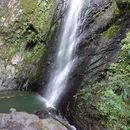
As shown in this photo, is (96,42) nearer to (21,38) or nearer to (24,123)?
(21,38)

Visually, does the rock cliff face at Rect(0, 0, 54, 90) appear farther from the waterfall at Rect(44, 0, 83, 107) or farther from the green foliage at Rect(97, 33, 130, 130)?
the green foliage at Rect(97, 33, 130, 130)

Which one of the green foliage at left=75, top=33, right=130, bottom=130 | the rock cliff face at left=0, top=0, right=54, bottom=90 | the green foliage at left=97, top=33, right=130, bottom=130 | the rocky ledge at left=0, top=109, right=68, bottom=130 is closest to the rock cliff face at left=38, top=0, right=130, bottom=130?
the green foliage at left=75, top=33, right=130, bottom=130

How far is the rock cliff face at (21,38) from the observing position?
11.3 metres

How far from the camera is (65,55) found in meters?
10.5

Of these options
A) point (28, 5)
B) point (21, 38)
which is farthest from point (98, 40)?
point (28, 5)

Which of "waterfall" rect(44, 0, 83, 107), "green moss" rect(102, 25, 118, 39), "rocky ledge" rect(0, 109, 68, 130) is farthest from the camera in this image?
"waterfall" rect(44, 0, 83, 107)

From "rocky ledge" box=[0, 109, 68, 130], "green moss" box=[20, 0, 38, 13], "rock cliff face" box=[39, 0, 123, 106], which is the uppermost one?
"green moss" box=[20, 0, 38, 13]

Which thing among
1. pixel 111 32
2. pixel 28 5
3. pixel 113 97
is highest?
pixel 28 5

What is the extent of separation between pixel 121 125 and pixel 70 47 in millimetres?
3951

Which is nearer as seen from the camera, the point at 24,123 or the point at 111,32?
the point at 24,123

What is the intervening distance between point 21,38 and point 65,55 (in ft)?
6.41

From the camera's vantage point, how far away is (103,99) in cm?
723

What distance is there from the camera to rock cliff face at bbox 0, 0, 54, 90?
11312 mm

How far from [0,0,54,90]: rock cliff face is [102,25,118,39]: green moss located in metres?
2.95
